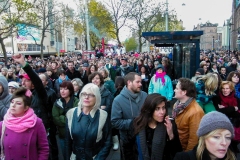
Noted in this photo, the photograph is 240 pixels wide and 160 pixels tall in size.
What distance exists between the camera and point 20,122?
2930 millimetres

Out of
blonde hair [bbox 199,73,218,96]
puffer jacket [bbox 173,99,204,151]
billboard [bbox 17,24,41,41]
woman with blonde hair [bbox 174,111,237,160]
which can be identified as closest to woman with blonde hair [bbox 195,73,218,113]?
blonde hair [bbox 199,73,218,96]

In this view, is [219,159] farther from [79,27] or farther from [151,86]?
[79,27]

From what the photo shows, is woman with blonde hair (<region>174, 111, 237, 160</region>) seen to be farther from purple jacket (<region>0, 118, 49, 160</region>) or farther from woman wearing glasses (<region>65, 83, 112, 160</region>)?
purple jacket (<region>0, 118, 49, 160</region>)

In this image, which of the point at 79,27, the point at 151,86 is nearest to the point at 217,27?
the point at 79,27

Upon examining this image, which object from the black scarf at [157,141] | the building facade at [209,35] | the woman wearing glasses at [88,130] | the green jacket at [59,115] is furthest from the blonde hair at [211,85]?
the building facade at [209,35]

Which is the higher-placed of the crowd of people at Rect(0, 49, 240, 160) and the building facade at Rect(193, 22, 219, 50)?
the building facade at Rect(193, 22, 219, 50)

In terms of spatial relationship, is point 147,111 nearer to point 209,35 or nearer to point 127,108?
point 127,108

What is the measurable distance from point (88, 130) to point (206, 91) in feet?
Answer: 7.09

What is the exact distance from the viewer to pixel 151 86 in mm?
7895

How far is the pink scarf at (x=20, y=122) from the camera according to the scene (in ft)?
9.50

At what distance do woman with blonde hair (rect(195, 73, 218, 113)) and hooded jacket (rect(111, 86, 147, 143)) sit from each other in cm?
104

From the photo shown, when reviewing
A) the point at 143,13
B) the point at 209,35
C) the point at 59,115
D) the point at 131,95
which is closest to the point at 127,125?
the point at 131,95

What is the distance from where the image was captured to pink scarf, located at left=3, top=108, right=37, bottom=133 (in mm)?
2896

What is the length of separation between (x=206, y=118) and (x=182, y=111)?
1034mm
